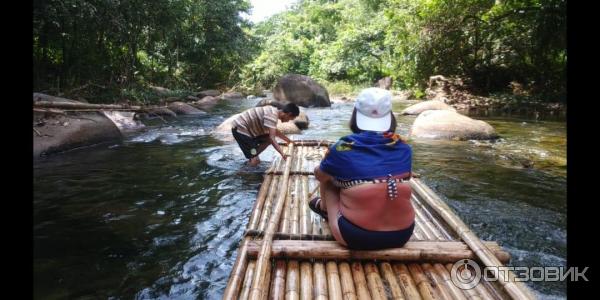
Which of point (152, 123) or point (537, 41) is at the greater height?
point (537, 41)

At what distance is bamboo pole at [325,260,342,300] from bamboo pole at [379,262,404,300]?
0.94 ft

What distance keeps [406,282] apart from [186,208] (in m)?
2.89

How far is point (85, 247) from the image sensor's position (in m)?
3.53

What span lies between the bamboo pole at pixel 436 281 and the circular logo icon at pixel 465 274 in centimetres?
8

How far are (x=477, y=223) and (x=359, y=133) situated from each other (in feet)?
7.51

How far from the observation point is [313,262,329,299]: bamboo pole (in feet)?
7.43

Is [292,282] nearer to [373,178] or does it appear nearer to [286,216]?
[373,178]

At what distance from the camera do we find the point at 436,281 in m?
2.42

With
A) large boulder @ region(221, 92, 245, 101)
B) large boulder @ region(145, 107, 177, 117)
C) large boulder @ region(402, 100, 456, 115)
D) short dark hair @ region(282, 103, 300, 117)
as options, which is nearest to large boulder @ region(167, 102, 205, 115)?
large boulder @ region(145, 107, 177, 117)

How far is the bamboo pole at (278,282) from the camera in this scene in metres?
2.25

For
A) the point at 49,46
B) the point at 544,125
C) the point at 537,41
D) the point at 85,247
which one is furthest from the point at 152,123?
the point at 537,41

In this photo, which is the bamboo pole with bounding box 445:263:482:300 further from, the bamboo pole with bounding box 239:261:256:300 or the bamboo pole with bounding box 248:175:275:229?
the bamboo pole with bounding box 248:175:275:229

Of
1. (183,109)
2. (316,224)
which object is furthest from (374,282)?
(183,109)
